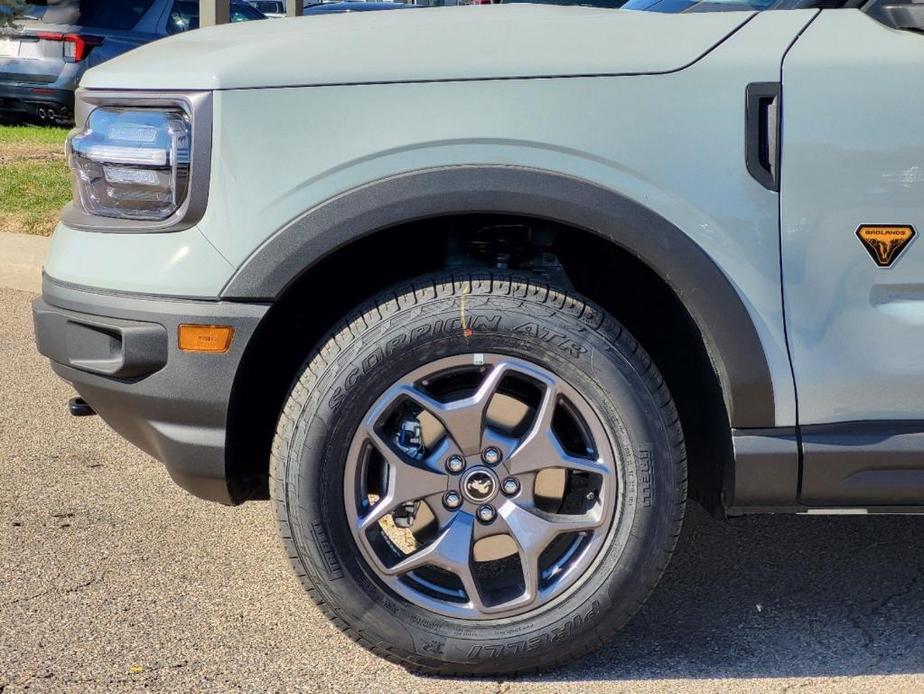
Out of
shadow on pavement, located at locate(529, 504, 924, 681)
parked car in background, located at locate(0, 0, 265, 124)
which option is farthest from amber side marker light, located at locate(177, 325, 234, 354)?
parked car in background, located at locate(0, 0, 265, 124)

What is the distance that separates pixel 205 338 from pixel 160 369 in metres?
0.13

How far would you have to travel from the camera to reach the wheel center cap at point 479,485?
2.53 metres

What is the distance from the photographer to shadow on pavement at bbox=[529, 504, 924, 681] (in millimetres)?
2691

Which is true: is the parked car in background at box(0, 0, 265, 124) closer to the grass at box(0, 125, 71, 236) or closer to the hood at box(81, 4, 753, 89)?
the grass at box(0, 125, 71, 236)

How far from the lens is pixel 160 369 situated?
249 centimetres

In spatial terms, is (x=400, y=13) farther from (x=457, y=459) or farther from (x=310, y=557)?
(x=310, y=557)

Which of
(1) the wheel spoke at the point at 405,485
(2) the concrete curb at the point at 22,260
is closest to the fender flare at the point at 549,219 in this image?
(1) the wheel spoke at the point at 405,485

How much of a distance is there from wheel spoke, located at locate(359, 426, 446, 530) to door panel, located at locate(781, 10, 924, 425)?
2.62ft

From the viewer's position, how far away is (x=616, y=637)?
2797 mm

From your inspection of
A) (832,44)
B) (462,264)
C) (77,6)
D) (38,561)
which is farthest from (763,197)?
(77,6)

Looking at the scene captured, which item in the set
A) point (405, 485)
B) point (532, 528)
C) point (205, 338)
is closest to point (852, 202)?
point (532, 528)

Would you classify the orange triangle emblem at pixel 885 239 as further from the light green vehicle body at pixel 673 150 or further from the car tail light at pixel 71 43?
the car tail light at pixel 71 43

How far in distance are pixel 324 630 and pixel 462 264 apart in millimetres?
943

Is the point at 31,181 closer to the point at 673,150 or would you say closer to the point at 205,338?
the point at 205,338
